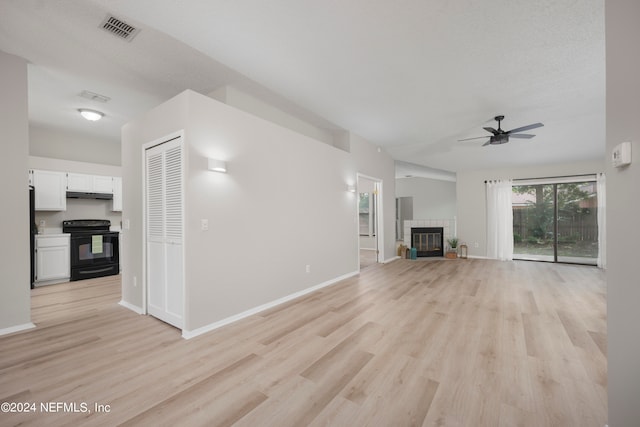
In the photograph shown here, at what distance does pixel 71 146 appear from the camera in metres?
5.46

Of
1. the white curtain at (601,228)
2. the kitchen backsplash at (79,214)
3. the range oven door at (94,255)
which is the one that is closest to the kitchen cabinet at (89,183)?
the kitchen backsplash at (79,214)

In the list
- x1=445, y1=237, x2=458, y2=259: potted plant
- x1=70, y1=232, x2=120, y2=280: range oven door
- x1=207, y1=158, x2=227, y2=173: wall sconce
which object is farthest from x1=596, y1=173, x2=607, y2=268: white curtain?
x1=70, y1=232, x2=120, y2=280: range oven door

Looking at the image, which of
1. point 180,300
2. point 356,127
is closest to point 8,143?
point 180,300

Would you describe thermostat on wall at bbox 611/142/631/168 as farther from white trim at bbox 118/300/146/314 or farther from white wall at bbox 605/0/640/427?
white trim at bbox 118/300/146/314

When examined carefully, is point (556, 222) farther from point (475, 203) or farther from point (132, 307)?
point (132, 307)

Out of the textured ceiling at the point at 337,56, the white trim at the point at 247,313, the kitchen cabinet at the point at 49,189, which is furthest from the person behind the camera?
the kitchen cabinet at the point at 49,189

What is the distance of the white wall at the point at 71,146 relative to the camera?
503 cm

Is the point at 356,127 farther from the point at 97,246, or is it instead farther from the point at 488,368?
the point at 97,246

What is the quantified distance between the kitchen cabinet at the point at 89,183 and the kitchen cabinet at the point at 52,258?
1.02 m

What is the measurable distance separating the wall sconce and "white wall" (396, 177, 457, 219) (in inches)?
376

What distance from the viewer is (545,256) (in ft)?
23.9

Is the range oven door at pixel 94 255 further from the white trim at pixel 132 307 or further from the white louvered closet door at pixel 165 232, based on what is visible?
the white louvered closet door at pixel 165 232

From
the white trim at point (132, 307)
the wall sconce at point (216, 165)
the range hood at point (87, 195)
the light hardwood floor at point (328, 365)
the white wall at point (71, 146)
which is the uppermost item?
the white wall at point (71, 146)

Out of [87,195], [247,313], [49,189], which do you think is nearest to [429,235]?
[247,313]
